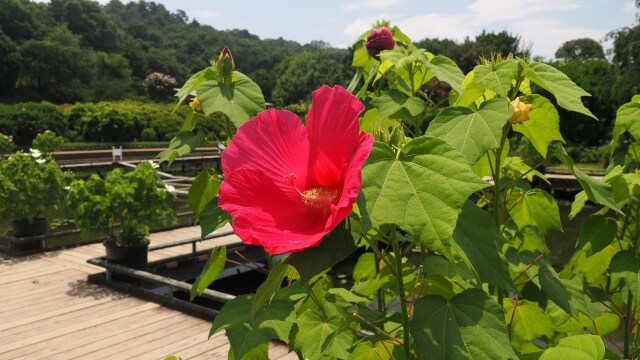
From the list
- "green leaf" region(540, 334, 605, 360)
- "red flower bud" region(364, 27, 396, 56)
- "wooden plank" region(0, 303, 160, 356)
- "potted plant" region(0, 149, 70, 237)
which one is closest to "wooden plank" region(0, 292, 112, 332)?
"wooden plank" region(0, 303, 160, 356)

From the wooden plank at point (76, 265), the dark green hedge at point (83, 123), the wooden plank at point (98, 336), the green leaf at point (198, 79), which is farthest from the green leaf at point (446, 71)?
the dark green hedge at point (83, 123)

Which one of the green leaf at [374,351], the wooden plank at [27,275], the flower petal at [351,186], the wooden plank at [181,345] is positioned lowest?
the wooden plank at [27,275]

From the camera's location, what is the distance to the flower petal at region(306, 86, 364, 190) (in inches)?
22.9

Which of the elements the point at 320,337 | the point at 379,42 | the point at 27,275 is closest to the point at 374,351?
the point at 320,337

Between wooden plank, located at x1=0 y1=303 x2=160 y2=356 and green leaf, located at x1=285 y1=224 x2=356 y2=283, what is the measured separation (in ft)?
13.6

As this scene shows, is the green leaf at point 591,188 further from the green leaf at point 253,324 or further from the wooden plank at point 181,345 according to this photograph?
the wooden plank at point 181,345

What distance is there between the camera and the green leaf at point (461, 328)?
0.68 metres

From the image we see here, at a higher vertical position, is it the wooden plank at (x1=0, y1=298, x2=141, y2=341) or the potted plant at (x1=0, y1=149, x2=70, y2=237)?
the potted plant at (x1=0, y1=149, x2=70, y2=237)

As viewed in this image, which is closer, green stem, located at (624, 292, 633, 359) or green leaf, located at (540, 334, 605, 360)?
green leaf, located at (540, 334, 605, 360)

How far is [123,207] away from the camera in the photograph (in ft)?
18.1

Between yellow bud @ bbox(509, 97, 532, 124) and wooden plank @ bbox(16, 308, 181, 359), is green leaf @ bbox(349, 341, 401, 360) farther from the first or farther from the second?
wooden plank @ bbox(16, 308, 181, 359)

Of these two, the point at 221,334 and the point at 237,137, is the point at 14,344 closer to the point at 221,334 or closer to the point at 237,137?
the point at 221,334

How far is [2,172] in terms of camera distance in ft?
21.7

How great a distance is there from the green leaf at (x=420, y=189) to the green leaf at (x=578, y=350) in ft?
1.40
